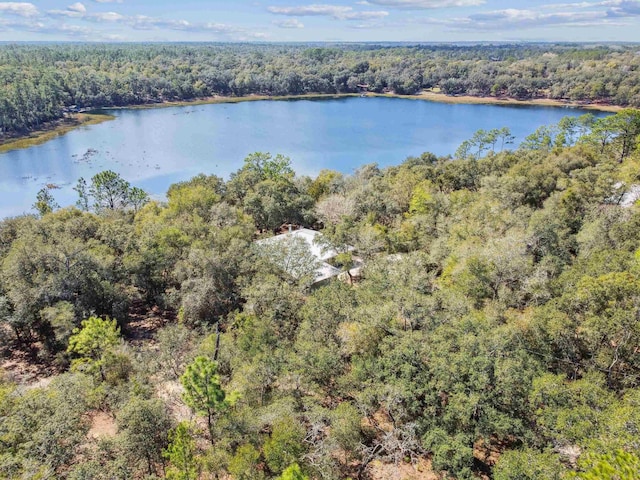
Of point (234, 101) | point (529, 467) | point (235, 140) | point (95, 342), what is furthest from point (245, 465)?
point (234, 101)

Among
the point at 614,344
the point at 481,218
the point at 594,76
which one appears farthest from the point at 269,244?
the point at 594,76

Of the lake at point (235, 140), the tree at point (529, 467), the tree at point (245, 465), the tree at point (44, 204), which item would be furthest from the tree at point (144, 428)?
the lake at point (235, 140)

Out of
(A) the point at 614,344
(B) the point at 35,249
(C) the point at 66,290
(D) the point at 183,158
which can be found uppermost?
(A) the point at 614,344

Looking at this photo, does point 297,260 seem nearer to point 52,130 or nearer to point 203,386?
point 203,386

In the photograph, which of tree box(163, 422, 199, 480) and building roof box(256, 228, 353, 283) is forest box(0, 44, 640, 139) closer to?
building roof box(256, 228, 353, 283)

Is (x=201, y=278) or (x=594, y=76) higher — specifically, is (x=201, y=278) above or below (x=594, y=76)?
below

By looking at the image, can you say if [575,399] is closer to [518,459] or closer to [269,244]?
[518,459]

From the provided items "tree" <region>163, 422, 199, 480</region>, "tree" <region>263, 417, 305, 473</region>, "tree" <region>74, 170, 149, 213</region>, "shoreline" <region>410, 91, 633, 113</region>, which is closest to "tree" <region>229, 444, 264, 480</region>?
Answer: "tree" <region>263, 417, 305, 473</region>
